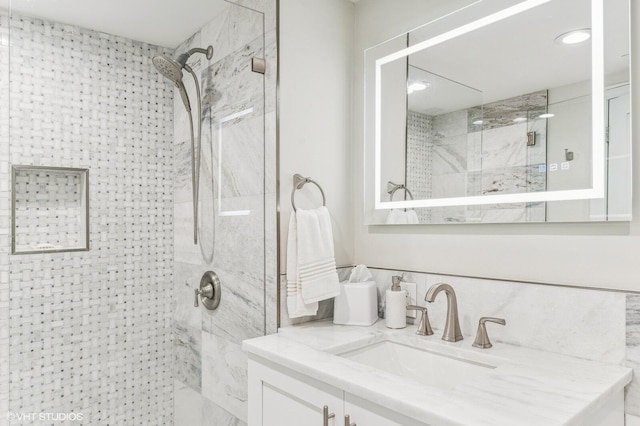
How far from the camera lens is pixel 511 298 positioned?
1.36m

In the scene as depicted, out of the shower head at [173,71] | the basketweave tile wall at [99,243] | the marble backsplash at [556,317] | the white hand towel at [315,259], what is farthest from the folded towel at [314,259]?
the shower head at [173,71]

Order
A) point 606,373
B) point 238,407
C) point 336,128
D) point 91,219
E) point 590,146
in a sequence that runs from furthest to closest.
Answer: point 336,128 < point 238,407 < point 91,219 < point 590,146 < point 606,373

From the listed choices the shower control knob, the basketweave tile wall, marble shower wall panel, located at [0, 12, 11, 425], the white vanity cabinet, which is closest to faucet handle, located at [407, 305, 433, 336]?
the white vanity cabinet

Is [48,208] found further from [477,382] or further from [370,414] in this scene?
[477,382]

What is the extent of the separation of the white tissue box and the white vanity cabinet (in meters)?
0.41

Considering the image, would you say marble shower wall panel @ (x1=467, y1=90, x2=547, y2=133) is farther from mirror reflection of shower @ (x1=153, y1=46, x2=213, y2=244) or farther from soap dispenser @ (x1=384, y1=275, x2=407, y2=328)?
mirror reflection of shower @ (x1=153, y1=46, x2=213, y2=244)

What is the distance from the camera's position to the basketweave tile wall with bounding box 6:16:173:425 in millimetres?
1252

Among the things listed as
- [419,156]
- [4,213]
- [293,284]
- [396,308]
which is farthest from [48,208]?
[419,156]

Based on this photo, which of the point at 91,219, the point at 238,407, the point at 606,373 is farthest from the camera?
the point at 238,407

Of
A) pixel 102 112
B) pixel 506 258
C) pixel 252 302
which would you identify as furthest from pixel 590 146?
pixel 102 112

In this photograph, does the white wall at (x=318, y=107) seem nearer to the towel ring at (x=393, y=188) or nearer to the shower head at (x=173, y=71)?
the towel ring at (x=393, y=188)

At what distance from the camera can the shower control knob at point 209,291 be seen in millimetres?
1612

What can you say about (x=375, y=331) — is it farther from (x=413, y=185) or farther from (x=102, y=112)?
(x=102, y=112)

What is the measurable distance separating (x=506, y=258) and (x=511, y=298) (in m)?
0.13
